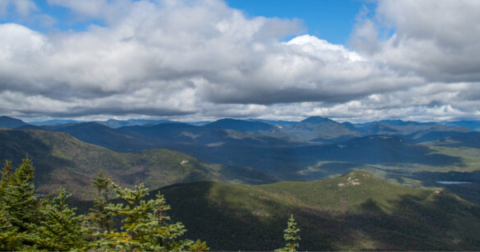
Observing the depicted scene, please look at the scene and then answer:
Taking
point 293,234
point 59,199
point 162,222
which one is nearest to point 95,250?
point 162,222

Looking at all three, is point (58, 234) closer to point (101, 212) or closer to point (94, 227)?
point (94, 227)

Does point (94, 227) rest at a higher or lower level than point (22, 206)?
lower

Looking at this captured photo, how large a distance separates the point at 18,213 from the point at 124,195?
27465 millimetres


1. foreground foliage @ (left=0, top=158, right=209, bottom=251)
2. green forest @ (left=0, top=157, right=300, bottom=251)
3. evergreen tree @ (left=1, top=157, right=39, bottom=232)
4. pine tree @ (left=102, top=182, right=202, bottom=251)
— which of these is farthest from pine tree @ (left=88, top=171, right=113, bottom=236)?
pine tree @ (left=102, top=182, right=202, bottom=251)

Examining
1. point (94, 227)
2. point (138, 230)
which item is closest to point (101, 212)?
point (94, 227)

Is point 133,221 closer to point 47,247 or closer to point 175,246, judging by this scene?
point 175,246

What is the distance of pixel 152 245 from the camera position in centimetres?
2498

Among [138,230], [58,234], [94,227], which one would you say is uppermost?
[138,230]

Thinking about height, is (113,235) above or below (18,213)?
above

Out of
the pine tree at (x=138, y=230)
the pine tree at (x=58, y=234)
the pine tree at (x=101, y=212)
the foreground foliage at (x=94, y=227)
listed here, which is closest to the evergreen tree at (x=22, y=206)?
the foreground foliage at (x=94, y=227)

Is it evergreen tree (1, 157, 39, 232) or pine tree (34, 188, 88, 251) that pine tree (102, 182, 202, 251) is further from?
evergreen tree (1, 157, 39, 232)

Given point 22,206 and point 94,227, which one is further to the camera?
point 22,206

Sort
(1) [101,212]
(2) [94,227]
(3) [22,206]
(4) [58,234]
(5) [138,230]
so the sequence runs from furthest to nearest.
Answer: (1) [101,212], (3) [22,206], (2) [94,227], (4) [58,234], (5) [138,230]

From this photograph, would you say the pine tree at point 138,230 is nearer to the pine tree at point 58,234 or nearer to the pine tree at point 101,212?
the pine tree at point 58,234
